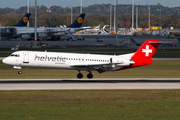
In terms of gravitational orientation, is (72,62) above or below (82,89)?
above

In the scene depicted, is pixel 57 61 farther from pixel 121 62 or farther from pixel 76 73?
pixel 76 73

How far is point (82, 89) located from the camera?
1310 inches

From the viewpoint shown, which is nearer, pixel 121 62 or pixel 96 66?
pixel 96 66
